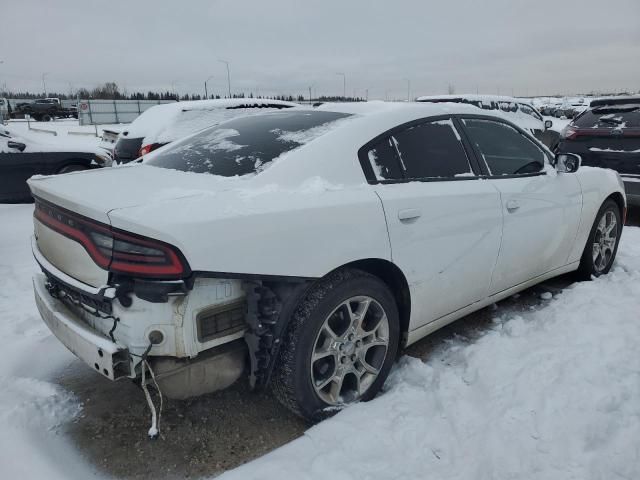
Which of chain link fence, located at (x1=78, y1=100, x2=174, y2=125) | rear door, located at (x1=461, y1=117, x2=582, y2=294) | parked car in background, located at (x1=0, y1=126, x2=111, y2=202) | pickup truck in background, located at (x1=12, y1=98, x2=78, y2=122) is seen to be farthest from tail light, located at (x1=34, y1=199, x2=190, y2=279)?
pickup truck in background, located at (x1=12, y1=98, x2=78, y2=122)

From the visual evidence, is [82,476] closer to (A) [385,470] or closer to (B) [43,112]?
(A) [385,470]

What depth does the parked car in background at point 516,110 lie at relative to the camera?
1144cm

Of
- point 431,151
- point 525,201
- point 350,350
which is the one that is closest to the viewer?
point 350,350

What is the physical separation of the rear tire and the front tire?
7.91 ft

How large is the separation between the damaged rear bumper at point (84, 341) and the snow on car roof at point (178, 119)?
5824 millimetres

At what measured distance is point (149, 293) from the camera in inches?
77.0

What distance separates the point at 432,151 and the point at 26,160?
23.0 ft

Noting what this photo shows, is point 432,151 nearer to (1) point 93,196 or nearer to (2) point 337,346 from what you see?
(2) point 337,346

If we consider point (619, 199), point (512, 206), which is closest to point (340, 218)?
point (512, 206)

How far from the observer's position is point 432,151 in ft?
9.61

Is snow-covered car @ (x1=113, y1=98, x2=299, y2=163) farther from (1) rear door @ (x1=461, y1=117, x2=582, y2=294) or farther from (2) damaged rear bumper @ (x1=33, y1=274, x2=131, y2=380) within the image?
(2) damaged rear bumper @ (x1=33, y1=274, x2=131, y2=380)

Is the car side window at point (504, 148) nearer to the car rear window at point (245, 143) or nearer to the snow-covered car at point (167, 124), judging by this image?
the car rear window at point (245, 143)

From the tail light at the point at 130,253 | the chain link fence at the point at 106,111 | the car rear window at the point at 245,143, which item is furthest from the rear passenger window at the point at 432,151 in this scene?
the chain link fence at the point at 106,111

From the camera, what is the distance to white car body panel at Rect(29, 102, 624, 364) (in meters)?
2.03
